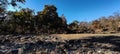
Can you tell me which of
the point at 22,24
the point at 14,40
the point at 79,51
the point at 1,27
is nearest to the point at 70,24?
the point at 22,24

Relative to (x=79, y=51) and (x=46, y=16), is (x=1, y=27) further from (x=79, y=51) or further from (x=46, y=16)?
(x=79, y=51)

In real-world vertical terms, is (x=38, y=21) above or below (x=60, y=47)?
above

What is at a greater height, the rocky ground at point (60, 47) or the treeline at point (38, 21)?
the treeline at point (38, 21)

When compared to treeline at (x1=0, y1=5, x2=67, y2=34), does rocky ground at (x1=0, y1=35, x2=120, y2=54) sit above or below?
below

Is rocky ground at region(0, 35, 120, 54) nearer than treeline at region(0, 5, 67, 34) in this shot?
Yes

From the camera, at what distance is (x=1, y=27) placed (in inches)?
1024

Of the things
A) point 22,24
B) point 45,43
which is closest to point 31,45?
point 45,43

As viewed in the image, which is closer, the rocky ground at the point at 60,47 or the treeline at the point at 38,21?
the rocky ground at the point at 60,47

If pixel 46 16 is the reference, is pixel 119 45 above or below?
below

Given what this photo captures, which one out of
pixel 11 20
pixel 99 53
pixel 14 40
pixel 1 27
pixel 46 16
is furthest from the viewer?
pixel 46 16

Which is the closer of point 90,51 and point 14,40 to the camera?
Result: point 90,51

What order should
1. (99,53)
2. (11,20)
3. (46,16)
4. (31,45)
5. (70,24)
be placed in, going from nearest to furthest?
(99,53) → (31,45) → (11,20) → (46,16) → (70,24)

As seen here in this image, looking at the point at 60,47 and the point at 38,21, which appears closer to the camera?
the point at 60,47

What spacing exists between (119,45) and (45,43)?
163 inches
